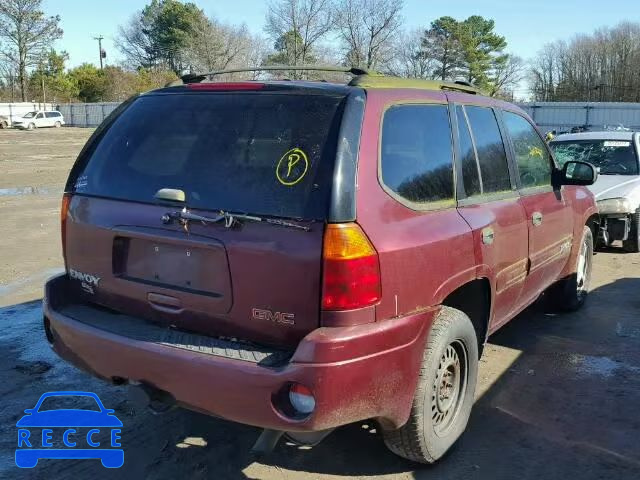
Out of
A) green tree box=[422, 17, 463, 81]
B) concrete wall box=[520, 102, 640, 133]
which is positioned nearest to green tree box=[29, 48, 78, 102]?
green tree box=[422, 17, 463, 81]

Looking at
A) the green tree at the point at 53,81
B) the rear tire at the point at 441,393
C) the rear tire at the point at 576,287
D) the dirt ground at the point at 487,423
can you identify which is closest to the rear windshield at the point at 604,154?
the rear tire at the point at 576,287

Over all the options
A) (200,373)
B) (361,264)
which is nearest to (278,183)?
(361,264)

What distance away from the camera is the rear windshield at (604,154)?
9438 millimetres

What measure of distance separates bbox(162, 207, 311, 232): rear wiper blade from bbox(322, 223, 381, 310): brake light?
0.14 meters

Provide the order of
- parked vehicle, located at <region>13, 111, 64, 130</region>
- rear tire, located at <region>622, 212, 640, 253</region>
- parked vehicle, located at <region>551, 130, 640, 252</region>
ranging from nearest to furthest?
parked vehicle, located at <region>551, 130, 640, 252</region> → rear tire, located at <region>622, 212, 640, 253</region> → parked vehicle, located at <region>13, 111, 64, 130</region>

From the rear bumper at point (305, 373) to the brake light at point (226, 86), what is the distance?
1273mm

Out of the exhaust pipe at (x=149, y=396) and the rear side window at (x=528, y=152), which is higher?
the rear side window at (x=528, y=152)

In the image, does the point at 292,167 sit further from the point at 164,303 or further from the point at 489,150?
the point at 489,150

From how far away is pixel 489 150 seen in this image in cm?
411

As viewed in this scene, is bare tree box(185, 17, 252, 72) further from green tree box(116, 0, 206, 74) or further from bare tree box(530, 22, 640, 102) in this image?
bare tree box(530, 22, 640, 102)

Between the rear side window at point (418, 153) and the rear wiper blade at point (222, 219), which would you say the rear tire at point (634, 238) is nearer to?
the rear side window at point (418, 153)

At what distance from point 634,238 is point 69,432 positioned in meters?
7.62

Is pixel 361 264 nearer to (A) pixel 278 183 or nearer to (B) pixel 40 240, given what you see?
(A) pixel 278 183

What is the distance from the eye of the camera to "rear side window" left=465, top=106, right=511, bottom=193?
3955 millimetres
